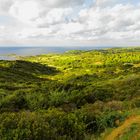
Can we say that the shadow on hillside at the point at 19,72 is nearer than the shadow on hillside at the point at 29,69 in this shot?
Yes

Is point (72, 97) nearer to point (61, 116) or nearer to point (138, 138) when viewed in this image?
point (61, 116)

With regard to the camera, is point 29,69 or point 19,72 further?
point 29,69

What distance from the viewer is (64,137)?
941 centimetres

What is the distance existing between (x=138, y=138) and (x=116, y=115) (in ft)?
11.3

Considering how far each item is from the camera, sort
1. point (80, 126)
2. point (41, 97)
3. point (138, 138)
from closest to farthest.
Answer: point (138, 138) → point (80, 126) → point (41, 97)

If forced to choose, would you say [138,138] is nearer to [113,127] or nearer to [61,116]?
[113,127]

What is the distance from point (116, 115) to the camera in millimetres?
11555

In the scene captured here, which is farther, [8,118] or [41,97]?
[41,97]

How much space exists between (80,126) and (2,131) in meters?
2.92

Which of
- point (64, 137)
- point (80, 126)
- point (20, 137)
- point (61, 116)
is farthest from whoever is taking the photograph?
point (61, 116)

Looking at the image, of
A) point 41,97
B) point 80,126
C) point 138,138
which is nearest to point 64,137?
point 80,126

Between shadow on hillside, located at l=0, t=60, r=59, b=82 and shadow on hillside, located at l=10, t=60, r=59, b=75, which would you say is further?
shadow on hillside, located at l=10, t=60, r=59, b=75

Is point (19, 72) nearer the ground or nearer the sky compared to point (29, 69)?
nearer the sky

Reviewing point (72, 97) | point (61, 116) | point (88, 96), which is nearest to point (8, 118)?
point (61, 116)
